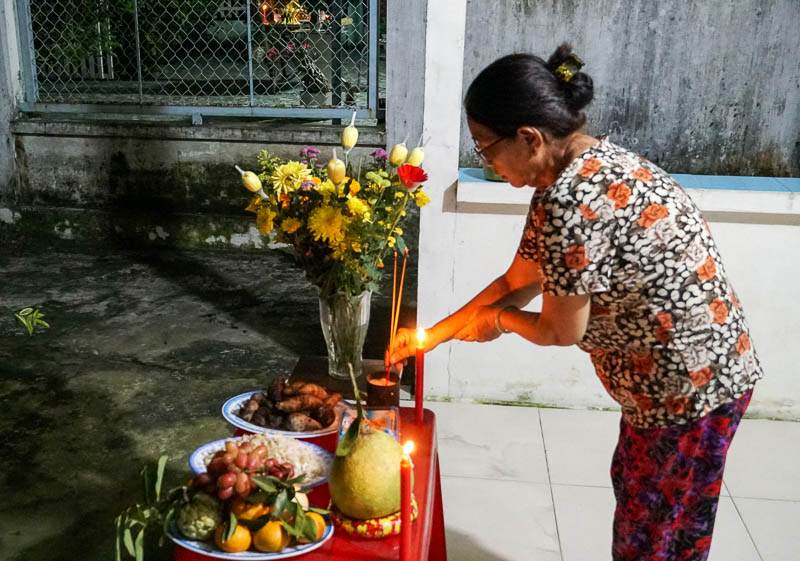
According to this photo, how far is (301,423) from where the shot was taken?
165cm

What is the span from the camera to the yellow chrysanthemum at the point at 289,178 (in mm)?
1939

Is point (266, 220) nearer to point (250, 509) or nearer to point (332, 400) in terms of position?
point (332, 400)

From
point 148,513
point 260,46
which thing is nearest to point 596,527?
point 148,513

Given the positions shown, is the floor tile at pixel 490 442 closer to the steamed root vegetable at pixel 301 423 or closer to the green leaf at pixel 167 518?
the steamed root vegetable at pixel 301 423

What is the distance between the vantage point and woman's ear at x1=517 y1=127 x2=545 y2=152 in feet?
4.51

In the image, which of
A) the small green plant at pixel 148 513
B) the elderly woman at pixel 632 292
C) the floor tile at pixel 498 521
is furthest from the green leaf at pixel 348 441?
the floor tile at pixel 498 521

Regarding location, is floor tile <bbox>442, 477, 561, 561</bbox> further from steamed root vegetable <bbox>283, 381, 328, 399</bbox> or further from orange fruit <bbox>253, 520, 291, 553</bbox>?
orange fruit <bbox>253, 520, 291, 553</bbox>

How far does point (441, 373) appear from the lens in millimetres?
3270

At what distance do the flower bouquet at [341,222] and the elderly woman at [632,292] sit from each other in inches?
16.1

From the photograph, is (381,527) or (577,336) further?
(577,336)

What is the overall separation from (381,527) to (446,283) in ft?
6.31

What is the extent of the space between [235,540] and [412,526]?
33 centimetres

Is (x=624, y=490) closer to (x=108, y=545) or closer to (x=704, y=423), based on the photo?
(x=704, y=423)

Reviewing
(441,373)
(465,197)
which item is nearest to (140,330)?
(441,373)
